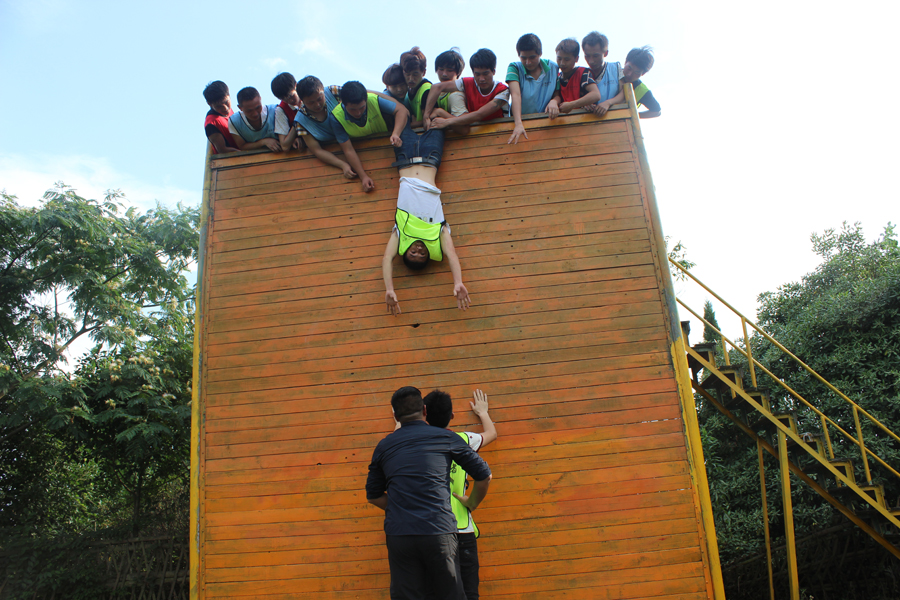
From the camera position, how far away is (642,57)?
17.4 feet

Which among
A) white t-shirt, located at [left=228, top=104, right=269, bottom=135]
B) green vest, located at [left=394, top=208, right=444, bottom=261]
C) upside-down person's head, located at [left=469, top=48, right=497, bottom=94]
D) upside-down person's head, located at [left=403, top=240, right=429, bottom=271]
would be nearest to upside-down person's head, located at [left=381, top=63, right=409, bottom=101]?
upside-down person's head, located at [left=469, top=48, right=497, bottom=94]

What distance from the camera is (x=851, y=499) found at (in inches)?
259

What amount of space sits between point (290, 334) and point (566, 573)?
3087 millimetres

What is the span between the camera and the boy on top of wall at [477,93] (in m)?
5.23

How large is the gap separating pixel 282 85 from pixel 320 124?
1.94 ft

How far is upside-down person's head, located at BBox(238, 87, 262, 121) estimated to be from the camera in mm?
5320

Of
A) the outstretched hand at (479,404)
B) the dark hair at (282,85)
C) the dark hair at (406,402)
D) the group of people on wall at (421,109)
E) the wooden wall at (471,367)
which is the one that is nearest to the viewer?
the dark hair at (406,402)

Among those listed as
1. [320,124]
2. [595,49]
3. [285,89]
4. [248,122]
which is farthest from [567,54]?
[248,122]

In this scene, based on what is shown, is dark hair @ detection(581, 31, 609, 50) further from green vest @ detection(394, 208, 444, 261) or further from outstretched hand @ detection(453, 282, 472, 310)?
outstretched hand @ detection(453, 282, 472, 310)

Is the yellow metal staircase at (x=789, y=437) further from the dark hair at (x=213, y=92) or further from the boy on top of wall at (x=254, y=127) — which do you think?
the dark hair at (x=213, y=92)

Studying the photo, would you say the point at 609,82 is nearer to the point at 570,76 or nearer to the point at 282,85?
the point at 570,76

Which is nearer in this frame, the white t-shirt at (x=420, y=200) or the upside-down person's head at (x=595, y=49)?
the white t-shirt at (x=420, y=200)

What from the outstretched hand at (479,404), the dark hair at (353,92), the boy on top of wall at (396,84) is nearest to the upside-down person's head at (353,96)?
the dark hair at (353,92)

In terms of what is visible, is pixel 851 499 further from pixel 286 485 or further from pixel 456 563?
pixel 286 485
